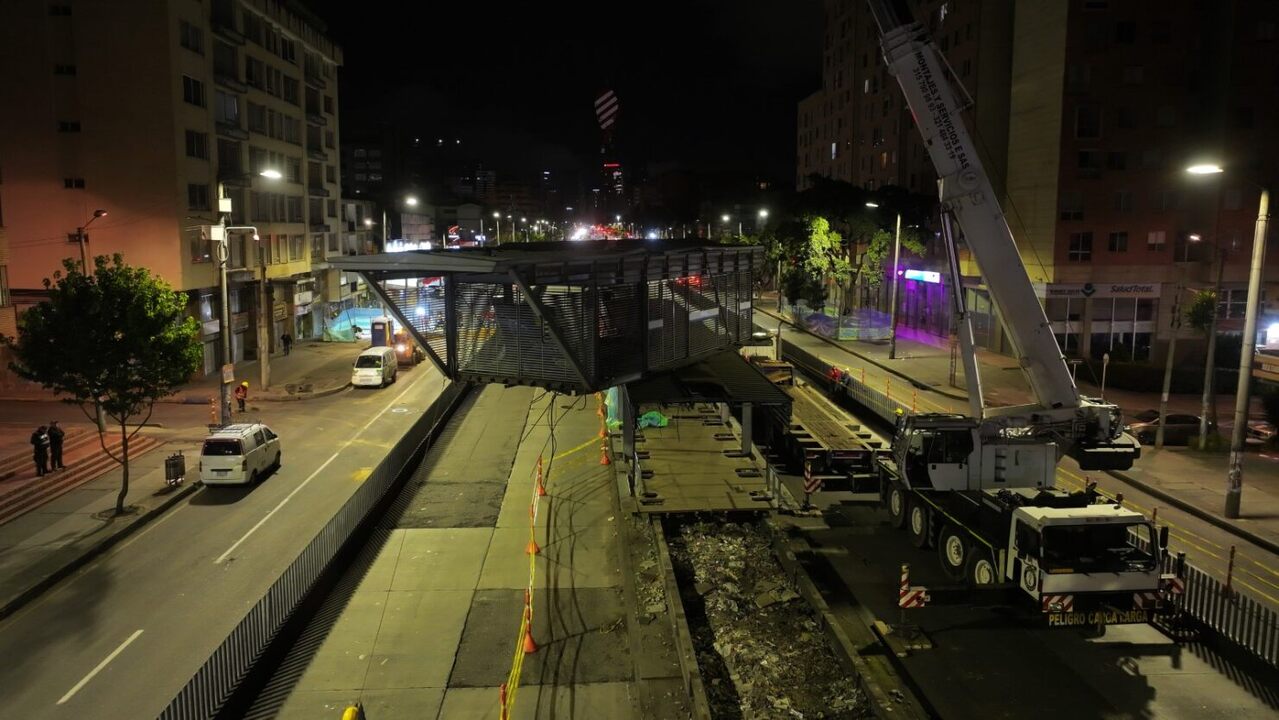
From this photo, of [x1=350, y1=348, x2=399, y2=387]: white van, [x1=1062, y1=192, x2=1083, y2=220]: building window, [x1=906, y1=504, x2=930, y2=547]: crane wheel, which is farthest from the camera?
[x1=1062, y1=192, x2=1083, y2=220]: building window

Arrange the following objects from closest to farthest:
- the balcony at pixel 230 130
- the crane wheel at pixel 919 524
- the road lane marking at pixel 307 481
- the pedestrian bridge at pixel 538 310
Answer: the pedestrian bridge at pixel 538 310 < the crane wheel at pixel 919 524 < the road lane marking at pixel 307 481 < the balcony at pixel 230 130

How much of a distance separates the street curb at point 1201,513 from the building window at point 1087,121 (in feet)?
95.2

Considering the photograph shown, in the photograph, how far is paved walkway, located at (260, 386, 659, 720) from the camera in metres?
12.6

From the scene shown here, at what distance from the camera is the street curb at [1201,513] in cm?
1955

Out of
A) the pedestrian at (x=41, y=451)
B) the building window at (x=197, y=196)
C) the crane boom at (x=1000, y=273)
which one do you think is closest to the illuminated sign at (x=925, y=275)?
the crane boom at (x=1000, y=273)

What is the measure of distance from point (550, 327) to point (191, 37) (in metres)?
36.0

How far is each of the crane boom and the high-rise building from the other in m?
31.3

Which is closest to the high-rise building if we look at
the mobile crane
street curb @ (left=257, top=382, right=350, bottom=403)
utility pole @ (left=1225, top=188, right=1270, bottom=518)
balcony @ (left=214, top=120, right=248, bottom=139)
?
utility pole @ (left=1225, top=188, right=1270, bottom=518)

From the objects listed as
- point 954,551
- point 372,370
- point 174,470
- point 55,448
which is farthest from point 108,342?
point 954,551

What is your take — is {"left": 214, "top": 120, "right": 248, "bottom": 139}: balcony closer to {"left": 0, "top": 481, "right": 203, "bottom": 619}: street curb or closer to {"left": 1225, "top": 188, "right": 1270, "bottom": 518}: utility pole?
{"left": 0, "top": 481, "right": 203, "bottom": 619}: street curb

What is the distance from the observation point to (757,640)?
1459cm

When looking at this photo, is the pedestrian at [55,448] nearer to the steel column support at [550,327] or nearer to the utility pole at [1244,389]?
the steel column support at [550,327]

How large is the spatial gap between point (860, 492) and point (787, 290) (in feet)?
155

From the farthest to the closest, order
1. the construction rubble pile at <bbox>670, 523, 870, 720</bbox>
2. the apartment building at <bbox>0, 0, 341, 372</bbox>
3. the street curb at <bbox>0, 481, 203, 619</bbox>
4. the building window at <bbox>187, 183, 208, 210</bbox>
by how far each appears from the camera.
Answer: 1. the building window at <bbox>187, 183, 208, 210</bbox>
2. the apartment building at <bbox>0, 0, 341, 372</bbox>
3. the street curb at <bbox>0, 481, 203, 619</bbox>
4. the construction rubble pile at <bbox>670, 523, 870, 720</bbox>
